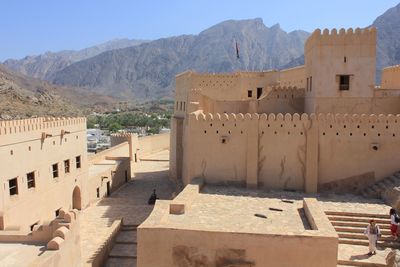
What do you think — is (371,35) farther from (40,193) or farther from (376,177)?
(40,193)

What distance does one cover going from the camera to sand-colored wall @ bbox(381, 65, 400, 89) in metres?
20.2

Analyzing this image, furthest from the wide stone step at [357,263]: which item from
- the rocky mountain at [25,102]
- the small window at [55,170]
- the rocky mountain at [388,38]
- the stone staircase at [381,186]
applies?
the rocky mountain at [388,38]

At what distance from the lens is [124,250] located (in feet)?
45.8

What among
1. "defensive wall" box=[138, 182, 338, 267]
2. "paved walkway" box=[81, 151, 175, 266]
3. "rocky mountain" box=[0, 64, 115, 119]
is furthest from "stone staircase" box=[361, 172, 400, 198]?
"rocky mountain" box=[0, 64, 115, 119]

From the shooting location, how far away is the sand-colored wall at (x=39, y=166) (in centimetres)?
1438

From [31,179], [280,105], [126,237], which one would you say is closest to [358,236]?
[126,237]

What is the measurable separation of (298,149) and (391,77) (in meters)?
9.24

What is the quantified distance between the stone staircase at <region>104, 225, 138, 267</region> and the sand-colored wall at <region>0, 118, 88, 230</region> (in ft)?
10.5

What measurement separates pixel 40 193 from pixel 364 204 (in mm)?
12358

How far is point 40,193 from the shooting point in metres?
16.4

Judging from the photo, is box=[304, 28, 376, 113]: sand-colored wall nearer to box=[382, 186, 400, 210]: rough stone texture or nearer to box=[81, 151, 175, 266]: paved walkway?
box=[382, 186, 400, 210]: rough stone texture

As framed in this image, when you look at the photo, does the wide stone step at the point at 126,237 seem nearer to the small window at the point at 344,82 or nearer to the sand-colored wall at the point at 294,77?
the small window at the point at 344,82

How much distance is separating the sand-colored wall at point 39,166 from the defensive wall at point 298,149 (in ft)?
20.9

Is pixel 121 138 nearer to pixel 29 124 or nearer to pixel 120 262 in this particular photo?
pixel 29 124
